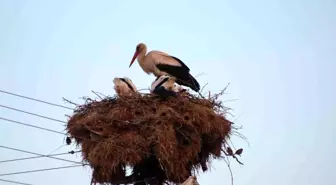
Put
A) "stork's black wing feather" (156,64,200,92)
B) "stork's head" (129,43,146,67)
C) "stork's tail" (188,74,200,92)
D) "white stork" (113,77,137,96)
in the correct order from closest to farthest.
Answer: "white stork" (113,77,137,96) → "stork's tail" (188,74,200,92) → "stork's black wing feather" (156,64,200,92) → "stork's head" (129,43,146,67)

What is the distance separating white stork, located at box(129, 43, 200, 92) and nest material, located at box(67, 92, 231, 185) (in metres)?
0.90

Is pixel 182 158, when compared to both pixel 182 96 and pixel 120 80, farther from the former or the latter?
pixel 120 80

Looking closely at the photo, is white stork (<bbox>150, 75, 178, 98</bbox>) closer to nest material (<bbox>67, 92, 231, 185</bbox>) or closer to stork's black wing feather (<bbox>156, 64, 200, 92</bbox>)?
nest material (<bbox>67, 92, 231, 185</bbox>)

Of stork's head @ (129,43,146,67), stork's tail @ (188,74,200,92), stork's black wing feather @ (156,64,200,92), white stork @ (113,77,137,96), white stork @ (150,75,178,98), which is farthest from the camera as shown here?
stork's head @ (129,43,146,67)

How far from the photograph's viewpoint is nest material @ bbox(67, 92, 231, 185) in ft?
21.3

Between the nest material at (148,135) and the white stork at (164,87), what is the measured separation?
0.06m

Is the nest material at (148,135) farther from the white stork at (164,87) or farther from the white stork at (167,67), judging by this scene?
the white stork at (167,67)

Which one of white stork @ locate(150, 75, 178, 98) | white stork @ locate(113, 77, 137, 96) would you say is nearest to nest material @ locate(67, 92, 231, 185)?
white stork @ locate(150, 75, 178, 98)

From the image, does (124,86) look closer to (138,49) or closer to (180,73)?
(180,73)

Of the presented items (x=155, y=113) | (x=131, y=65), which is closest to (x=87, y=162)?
(x=155, y=113)

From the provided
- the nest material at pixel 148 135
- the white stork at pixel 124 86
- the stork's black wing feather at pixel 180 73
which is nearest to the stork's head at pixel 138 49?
the stork's black wing feather at pixel 180 73

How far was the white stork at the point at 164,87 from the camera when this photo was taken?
6961 millimetres

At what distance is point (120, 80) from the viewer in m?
7.57

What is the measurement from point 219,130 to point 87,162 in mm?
1275
